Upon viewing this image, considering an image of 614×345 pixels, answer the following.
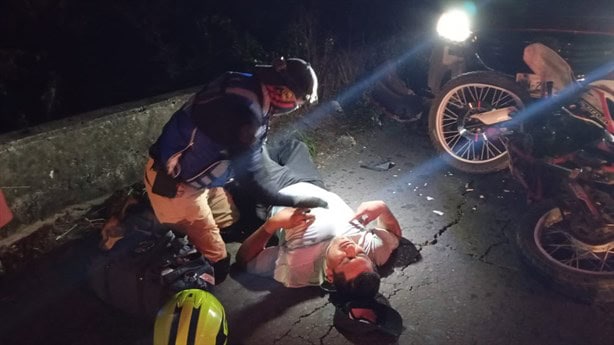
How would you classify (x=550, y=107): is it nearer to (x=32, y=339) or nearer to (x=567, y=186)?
(x=567, y=186)

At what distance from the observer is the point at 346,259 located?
130 inches

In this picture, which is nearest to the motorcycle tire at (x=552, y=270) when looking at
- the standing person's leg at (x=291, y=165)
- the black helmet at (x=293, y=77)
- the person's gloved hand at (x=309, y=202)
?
the person's gloved hand at (x=309, y=202)

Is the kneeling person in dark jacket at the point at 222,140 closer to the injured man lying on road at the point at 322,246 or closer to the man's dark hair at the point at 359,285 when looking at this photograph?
the injured man lying on road at the point at 322,246

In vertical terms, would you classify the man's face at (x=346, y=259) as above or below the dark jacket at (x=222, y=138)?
below

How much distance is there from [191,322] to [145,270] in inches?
27.8

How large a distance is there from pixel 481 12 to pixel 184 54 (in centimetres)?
402

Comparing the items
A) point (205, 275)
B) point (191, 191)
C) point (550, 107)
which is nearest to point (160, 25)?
point (191, 191)

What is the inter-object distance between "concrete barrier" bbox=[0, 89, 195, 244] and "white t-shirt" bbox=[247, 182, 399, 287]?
1723mm

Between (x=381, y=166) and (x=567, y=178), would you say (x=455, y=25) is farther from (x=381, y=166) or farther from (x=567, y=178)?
(x=567, y=178)

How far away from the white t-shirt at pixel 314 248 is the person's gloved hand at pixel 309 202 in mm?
73

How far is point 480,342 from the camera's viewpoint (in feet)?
10.4

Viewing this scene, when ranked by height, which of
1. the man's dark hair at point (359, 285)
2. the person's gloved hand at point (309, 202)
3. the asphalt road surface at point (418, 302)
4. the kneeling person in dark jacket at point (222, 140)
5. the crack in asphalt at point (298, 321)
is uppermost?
the kneeling person in dark jacket at point (222, 140)

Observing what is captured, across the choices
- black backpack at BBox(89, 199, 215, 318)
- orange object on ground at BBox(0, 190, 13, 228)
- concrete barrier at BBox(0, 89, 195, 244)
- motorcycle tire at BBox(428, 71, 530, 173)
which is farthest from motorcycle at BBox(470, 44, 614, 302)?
orange object on ground at BBox(0, 190, 13, 228)

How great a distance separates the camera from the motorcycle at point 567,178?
338cm
